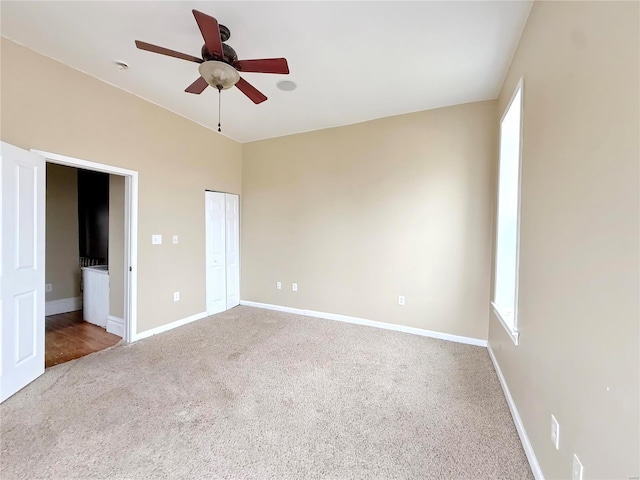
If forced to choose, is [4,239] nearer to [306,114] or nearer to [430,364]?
[306,114]

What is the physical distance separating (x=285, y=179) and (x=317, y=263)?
58.5 inches

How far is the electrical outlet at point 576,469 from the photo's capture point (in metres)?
1.07

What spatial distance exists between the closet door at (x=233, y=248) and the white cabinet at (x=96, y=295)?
166 centimetres

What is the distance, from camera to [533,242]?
5.56 ft

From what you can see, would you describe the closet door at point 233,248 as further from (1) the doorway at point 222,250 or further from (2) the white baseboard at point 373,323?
(2) the white baseboard at point 373,323

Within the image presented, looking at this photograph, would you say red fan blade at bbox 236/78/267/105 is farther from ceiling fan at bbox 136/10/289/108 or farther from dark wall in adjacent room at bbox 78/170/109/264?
dark wall in adjacent room at bbox 78/170/109/264

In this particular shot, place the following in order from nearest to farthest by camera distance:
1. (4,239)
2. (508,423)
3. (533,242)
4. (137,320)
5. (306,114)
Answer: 1. (533,242)
2. (508,423)
3. (4,239)
4. (137,320)
5. (306,114)

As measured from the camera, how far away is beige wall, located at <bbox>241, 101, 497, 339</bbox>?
10.7 ft

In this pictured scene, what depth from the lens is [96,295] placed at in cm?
381

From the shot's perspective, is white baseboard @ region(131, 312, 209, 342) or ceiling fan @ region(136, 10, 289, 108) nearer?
ceiling fan @ region(136, 10, 289, 108)

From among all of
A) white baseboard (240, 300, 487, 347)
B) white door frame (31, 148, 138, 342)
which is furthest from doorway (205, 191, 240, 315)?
white door frame (31, 148, 138, 342)

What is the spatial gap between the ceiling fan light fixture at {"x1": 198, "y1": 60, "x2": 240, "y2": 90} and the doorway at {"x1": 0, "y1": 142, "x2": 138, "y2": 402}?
1605 millimetres

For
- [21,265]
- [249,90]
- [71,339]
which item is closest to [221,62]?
[249,90]

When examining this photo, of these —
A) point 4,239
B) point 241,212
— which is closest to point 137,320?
point 4,239
